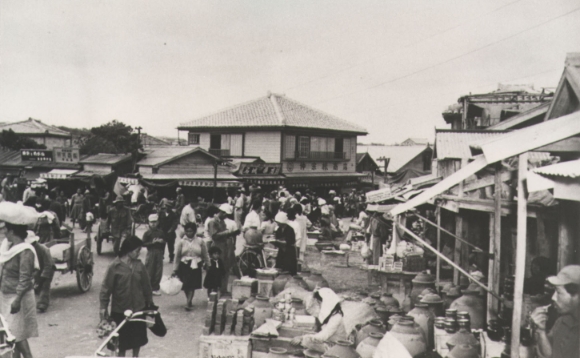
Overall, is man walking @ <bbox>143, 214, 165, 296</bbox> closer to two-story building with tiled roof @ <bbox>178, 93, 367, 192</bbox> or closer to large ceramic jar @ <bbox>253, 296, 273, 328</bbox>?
large ceramic jar @ <bbox>253, 296, 273, 328</bbox>

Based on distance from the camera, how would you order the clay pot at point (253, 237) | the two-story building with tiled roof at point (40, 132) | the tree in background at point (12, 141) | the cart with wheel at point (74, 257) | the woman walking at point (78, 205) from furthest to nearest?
the two-story building with tiled roof at point (40, 132)
the tree in background at point (12, 141)
the woman walking at point (78, 205)
the clay pot at point (253, 237)
the cart with wheel at point (74, 257)

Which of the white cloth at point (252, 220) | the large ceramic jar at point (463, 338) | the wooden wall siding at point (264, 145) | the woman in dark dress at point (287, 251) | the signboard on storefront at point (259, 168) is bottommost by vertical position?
the large ceramic jar at point (463, 338)

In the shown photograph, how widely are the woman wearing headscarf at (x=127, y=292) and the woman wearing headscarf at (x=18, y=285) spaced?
86cm

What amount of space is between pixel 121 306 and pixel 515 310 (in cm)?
429

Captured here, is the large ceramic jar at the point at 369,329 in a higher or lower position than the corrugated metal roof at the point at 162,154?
lower

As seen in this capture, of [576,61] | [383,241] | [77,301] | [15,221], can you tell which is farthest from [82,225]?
[576,61]

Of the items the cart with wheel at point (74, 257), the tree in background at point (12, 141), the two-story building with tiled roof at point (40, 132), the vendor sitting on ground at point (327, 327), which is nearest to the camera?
the vendor sitting on ground at point (327, 327)

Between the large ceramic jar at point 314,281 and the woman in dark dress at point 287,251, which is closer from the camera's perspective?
the large ceramic jar at point 314,281

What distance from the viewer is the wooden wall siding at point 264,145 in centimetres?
3244

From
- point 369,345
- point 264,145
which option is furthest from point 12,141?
point 369,345

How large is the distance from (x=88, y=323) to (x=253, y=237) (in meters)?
3.89

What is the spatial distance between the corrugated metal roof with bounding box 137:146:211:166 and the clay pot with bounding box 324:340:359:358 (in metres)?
23.0

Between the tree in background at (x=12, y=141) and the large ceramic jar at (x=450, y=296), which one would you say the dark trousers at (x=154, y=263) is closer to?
the large ceramic jar at (x=450, y=296)

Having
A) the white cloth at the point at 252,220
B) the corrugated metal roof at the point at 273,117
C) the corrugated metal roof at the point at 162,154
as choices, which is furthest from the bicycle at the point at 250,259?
the corrugated metal roof at the point at 273,117
